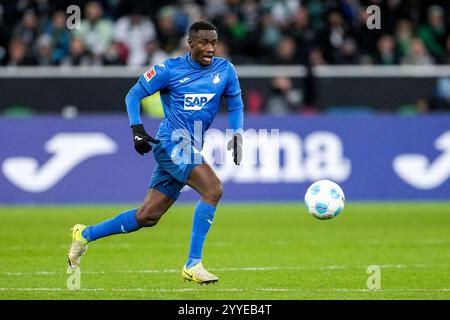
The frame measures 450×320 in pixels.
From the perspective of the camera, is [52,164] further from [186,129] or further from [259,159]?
[186,129]

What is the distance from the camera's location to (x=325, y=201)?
974 cm

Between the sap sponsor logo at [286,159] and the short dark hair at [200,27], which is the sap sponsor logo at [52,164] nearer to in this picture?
the sap sponsor logo at [286,159]

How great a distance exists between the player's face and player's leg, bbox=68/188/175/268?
127cm

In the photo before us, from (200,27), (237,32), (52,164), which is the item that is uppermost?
(237,32)

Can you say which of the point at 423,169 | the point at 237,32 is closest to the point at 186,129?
the point at 423,169

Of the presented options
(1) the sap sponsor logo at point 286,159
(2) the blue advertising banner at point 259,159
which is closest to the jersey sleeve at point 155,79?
(2) the blue advertising banner at point 259,159

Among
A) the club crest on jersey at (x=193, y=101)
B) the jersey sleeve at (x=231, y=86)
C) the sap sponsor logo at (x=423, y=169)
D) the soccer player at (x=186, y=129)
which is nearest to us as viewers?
the soccer player at (x=186, y=129)

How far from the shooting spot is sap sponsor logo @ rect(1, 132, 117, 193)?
17.1 metres

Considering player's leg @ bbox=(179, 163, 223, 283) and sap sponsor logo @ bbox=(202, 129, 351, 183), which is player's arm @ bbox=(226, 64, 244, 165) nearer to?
player's leg @ bbox=(179, 163, 223, 283)

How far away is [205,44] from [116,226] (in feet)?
6.01

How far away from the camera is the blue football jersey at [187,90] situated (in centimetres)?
937

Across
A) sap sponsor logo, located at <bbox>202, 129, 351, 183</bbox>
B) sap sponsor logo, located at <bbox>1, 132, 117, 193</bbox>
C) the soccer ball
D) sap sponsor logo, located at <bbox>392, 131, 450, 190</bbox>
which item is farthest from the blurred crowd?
the soccer ball

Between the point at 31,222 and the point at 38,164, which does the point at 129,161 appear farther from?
the point at 31,222
